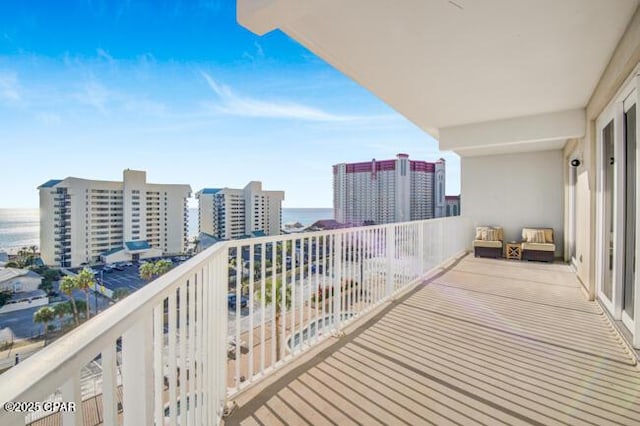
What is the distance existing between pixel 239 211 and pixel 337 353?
18186 mm

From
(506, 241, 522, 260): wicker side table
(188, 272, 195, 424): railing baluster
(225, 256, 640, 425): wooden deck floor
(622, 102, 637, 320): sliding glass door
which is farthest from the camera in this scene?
(506, 241, 522, 260): wicker side table

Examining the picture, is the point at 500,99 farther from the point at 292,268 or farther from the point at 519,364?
the point at 292,268

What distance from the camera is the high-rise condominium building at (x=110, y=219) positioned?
7219mm

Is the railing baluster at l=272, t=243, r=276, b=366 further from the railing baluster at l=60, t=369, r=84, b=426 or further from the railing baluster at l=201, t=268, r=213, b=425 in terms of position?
the railing baluster at l=60, t=369, r=84, b=426

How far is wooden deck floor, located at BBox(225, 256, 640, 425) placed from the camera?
1792 millimetres

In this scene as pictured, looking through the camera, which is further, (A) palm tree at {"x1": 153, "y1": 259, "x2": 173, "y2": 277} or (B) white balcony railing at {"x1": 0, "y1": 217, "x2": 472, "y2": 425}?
(A) palm tree at {"x1": 153, "y1": 259, "x2": 173, "y2": 277}

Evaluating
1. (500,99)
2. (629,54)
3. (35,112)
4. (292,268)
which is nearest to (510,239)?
(500,99)

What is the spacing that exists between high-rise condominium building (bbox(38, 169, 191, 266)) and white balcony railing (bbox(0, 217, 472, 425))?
6.53 meters

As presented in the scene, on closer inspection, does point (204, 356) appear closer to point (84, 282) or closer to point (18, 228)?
point (84, 282)

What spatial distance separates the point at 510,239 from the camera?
7.57m

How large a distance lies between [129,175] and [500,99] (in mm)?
10889

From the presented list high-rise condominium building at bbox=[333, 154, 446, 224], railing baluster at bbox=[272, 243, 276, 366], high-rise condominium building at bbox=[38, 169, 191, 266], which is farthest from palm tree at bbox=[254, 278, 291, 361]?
high-rise condominium building at bbox=[333, 154, 446, 224]

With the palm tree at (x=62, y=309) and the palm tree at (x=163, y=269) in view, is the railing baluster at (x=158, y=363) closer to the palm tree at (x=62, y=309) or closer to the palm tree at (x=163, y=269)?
the palm tree at (x=163, y=269)

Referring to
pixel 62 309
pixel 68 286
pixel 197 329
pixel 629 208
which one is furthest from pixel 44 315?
pixel 629 208
